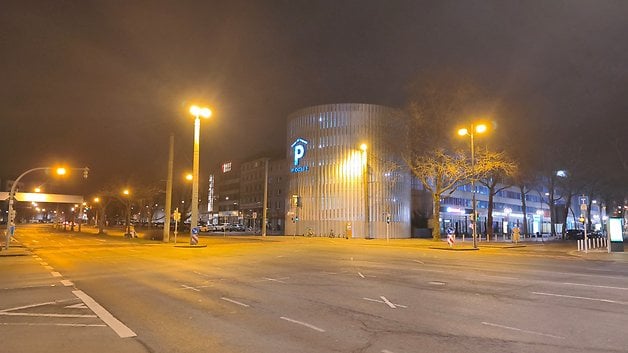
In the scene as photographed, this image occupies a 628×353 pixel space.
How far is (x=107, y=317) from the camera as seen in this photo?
8.88m

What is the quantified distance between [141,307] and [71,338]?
2.68 m

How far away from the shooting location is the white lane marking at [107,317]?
7637 mm

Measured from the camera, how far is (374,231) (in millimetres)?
56250

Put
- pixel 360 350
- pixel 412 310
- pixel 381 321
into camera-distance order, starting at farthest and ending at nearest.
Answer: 1. pixel 412 310
2. pixel 381 321
3. pixel 360 350

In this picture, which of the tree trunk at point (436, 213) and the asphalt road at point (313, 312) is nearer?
the asphalt road at point (313, 312)

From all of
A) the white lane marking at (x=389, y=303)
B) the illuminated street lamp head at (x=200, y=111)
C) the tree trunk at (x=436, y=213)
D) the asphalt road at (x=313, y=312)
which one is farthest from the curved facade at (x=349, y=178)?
the white lane marking at (x=389, y=303)

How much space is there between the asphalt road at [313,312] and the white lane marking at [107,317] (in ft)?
0.06

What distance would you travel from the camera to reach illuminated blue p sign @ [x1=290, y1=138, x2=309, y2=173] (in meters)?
62.5

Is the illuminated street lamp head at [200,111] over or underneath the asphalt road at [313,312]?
over

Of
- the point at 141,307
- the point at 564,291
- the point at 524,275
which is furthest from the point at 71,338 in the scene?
the point at 524,275

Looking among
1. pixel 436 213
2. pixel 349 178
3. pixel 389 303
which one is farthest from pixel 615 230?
pixel 349 178

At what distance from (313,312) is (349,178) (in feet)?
159

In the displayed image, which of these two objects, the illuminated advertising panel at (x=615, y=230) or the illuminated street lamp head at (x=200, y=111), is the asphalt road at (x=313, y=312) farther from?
the illuminated street lamp head at (x=200, y=111)

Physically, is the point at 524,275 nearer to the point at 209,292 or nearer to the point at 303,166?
the point at 209,292
